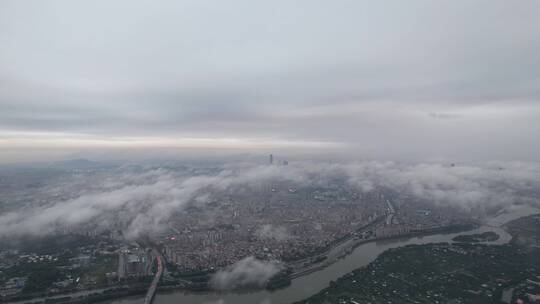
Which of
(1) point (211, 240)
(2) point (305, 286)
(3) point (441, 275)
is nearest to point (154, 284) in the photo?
(1) point (211, 240)

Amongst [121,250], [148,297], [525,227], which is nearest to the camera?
[148,297]

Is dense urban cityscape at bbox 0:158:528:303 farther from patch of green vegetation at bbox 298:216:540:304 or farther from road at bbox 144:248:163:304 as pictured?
patch of green vegetation at bbox 298:216:540:304

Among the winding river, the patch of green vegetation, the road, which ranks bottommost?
the winding river

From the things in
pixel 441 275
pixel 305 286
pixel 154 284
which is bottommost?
pixel 305 286

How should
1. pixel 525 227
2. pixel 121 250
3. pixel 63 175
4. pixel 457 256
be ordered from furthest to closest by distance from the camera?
pixel 63 175, pixel 525 227, pixel 121 250, pixel 457 256

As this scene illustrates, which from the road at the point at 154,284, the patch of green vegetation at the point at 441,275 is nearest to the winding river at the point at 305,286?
the road at the point at 154,284

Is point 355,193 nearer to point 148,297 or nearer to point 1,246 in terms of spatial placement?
point 148,297

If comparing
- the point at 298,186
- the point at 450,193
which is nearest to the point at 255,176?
the point at 298,186

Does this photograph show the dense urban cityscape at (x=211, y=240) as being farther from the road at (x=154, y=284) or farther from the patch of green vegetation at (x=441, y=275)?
the patch of green vegetation at (x=441, y=275)

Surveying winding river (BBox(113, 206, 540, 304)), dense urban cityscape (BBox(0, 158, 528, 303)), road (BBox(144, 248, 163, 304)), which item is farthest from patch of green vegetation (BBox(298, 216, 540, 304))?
road (BBox(144, 248, 163, 304))

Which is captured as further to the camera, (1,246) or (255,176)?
(255,176)

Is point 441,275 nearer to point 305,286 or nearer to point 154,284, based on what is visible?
point 305,286
